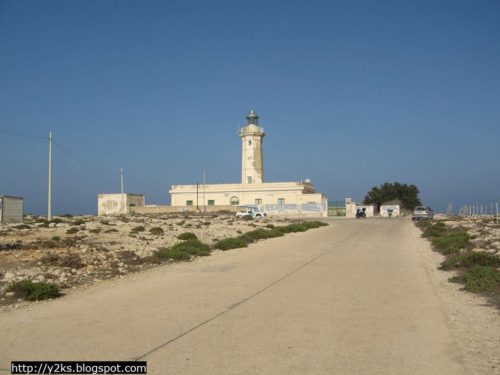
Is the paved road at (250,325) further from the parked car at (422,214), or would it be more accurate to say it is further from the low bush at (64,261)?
the parked car at (422,214)

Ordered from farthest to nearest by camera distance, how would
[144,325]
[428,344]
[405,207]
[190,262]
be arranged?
[405,207] → [190,262] → [144,325] → [428,344]

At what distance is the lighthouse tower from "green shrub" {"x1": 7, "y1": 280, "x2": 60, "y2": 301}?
247ft

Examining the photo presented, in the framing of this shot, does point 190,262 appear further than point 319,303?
Yes

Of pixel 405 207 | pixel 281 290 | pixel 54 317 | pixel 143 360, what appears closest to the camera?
pixel 143 360

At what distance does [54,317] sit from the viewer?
8.55 metres

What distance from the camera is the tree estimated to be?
343 feet

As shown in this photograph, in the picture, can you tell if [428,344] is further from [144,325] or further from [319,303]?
[144,325]

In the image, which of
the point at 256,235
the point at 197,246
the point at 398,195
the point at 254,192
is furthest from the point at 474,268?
the point at 398,195

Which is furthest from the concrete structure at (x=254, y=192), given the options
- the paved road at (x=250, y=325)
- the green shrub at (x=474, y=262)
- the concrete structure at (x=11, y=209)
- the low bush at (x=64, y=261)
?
the paved road at (x=250, y=325)

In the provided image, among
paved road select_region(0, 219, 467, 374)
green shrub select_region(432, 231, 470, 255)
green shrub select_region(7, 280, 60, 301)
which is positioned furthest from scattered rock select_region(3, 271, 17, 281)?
green shrub select_region(432, 231, 470, 255)

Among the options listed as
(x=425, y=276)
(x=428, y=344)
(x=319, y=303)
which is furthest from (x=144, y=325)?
(x=425, y=276)

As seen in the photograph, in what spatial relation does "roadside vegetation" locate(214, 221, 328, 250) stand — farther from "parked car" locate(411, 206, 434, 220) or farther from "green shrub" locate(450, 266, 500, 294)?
"parked car" locate(411, 206, 434, 220)

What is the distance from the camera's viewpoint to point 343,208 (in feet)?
264

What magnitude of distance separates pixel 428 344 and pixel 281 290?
4757 mm
